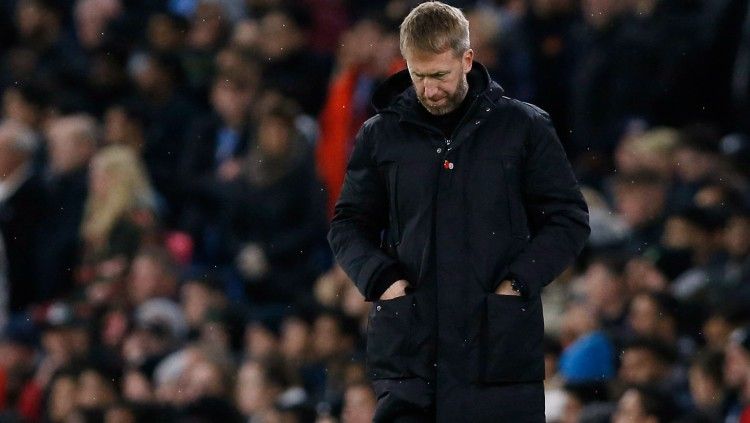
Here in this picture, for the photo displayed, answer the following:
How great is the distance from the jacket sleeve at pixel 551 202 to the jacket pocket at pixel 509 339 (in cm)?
8

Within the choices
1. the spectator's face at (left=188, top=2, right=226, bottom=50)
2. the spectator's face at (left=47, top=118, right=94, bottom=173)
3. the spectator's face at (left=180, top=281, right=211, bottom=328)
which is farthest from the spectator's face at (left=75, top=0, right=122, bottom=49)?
the spectator's face at (left=180, top=281, right=211, bottom=328)

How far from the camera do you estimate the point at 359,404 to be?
10055mm

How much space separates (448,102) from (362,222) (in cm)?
46

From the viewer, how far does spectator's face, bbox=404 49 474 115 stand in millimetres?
5457

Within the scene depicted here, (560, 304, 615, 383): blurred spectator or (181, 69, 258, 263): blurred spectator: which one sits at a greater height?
(181, 69, 258, 263): blurred spectator

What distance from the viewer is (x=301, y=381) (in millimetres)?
11328

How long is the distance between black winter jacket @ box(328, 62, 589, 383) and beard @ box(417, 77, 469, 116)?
0.17ft

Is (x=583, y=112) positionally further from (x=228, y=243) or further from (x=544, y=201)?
(x=544, y=201)

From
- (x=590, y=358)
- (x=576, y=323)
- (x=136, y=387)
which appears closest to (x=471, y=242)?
(x=590, y=358)

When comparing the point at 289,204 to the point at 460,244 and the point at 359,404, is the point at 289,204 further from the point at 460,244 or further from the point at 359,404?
the point at 460,244

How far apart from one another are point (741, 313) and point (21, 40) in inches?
335

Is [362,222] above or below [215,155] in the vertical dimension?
below

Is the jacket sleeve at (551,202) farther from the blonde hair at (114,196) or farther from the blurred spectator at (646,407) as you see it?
the blonde hair at (114,196)

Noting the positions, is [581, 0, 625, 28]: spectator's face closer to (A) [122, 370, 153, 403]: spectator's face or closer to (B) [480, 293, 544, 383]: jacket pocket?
(A) [122, 370, 153, 403]: spectator's face
